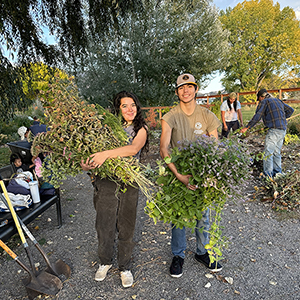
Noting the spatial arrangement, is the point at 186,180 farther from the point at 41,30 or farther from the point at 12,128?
the point at 12,128

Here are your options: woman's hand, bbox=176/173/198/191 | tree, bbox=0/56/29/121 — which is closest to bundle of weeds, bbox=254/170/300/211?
woman's hand, bbox=176/173/198/191

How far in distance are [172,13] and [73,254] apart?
47.4 ft

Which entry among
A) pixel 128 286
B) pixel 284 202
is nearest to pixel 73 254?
pixel 128 286

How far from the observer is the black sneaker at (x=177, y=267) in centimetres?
238

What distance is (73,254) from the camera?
2.89m

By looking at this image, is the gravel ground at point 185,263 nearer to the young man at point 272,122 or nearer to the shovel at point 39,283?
the shovel at point 39,283

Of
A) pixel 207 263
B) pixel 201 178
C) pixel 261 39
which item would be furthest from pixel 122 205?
pixel 261 39

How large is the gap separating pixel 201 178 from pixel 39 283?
185 cm

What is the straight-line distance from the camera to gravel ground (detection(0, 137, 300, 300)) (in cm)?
221

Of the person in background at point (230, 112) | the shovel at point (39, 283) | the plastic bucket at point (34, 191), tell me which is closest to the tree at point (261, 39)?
the person in background at point (230, 112)

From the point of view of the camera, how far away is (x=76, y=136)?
6.09 feet

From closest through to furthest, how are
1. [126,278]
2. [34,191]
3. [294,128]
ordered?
1. [126,278]
2. [34,191]
3. [294,128]

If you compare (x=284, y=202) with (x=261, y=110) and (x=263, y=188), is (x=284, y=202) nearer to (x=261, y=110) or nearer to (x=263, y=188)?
(x=263, y=188)

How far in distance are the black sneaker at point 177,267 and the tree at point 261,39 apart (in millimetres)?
24776
